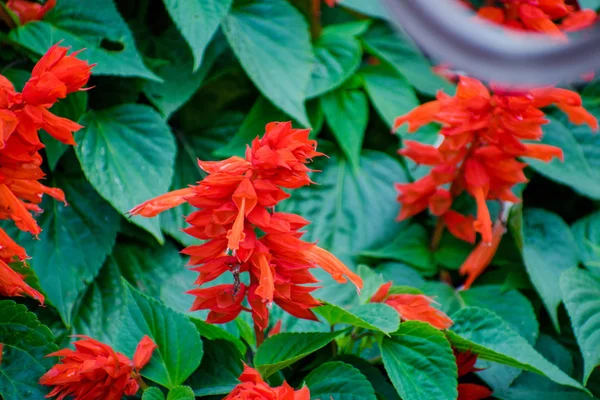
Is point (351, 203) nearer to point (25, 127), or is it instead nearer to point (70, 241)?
point (70, 241)

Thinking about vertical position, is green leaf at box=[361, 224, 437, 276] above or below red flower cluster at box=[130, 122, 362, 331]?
below

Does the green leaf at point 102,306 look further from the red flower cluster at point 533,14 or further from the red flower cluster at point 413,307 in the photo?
the red flower cluster at point 533,14

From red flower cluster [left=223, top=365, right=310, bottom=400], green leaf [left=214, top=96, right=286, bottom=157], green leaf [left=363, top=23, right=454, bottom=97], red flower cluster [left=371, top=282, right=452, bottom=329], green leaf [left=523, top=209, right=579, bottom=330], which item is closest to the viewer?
red flower cluster [left=223, top=365, right=310, bottom=400]

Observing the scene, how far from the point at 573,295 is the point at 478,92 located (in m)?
0.35

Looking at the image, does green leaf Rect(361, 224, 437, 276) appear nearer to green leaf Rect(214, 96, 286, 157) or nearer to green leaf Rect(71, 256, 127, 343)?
green leaf Rect(214, 96, 286, 157)

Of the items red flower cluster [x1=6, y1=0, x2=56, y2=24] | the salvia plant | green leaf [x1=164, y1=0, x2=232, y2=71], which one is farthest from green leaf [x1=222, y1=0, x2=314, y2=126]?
red flower cluster [x1=6, y1=0, x2=56, y2=24]

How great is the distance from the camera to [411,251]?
51.4 inches

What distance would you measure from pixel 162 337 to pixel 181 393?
98mm

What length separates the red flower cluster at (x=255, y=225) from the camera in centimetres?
79

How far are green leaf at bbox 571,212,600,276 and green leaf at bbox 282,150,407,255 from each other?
0.34 meters

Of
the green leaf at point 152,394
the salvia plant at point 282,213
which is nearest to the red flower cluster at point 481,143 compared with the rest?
the salvia plant at point 282,213

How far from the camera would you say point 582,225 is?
4.65 ft

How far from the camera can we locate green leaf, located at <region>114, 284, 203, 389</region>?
3.00 feet

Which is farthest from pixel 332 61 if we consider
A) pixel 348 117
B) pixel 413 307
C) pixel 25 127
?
pixel 25 127
